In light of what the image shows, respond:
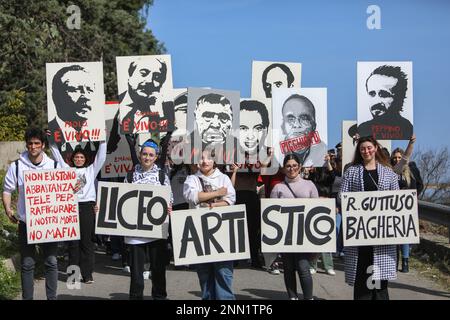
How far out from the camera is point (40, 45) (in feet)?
87.5

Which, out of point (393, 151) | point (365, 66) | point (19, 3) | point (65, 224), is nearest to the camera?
point (65, 224)

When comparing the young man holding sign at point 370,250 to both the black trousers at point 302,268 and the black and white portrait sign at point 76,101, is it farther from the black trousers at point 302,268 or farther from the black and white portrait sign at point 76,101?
the black and white portrait sign at point 76,101

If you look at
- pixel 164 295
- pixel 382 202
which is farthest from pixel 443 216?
pixel 164 295

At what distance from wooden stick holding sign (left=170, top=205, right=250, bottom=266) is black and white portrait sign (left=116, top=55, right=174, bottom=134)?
75.7 inches

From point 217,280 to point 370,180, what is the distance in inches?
73.8

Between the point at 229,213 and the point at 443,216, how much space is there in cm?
515

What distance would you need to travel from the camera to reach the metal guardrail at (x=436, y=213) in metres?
11.3

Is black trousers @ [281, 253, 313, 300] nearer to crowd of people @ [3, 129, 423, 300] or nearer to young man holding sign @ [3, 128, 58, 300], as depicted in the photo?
crowd of people @ [3, 129, 423, 300]

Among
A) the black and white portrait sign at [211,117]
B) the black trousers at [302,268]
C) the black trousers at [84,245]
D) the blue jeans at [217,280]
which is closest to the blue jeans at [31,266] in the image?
the blue jeans at [217,280]

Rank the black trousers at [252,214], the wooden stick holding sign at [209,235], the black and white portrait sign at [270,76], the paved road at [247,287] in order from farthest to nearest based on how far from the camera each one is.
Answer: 1. the black and white portrait sign at [270,76]
2. the black trousers at [252,214]
3. the paved road at [247,287]
4. the wooden stick holding sign at [209,235]

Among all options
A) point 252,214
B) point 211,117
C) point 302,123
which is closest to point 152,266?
point 211,117

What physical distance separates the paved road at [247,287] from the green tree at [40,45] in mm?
16282

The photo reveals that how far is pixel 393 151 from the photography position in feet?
36.4

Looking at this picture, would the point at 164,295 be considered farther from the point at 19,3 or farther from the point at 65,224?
the point at 19,3
